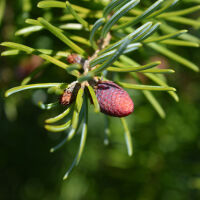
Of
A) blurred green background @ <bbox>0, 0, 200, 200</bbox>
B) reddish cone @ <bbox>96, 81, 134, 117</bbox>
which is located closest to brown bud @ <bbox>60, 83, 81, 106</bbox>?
reddish cone @ <bbox>96, 81, 134, 117</bbox>

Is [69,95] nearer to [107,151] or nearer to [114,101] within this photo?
[114,101]

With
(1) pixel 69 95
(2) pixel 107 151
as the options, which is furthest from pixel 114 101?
(2) pixel 107 151

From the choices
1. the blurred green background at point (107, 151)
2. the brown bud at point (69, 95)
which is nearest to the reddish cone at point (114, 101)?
the brown bud at point (69, 95)

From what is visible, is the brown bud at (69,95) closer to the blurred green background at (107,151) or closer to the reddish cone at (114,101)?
the reddish cone at (114,101)

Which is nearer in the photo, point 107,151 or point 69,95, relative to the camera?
point 69,95

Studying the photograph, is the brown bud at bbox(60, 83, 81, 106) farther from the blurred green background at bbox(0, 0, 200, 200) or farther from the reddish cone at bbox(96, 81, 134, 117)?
the blurred green background at bbox(0, 0, 200, 200)
